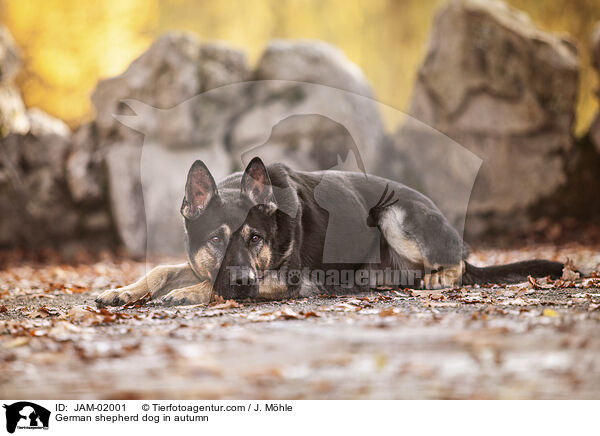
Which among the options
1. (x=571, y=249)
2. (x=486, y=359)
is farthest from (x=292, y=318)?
(x=571, y=249)

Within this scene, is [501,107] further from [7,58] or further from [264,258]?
[7,58]

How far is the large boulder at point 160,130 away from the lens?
448 inches

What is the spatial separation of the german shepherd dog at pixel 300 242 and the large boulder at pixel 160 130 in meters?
6.46

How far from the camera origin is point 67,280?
7441 millimetres

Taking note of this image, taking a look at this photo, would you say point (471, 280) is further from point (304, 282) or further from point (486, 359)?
point (486, 359)

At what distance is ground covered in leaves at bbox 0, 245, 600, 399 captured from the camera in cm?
254

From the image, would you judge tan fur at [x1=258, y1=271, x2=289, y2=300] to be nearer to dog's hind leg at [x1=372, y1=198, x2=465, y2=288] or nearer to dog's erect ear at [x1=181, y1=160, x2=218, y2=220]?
dog's erect ear at [x1=181, y1=160, x2=218, y2=220]

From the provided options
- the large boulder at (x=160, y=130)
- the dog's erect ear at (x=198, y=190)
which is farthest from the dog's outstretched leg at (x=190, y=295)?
the large boulder at (x=160, y=130)

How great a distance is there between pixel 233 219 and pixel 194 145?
25.9ft

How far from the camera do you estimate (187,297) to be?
15.1 feet

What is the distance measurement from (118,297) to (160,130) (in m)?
7.68

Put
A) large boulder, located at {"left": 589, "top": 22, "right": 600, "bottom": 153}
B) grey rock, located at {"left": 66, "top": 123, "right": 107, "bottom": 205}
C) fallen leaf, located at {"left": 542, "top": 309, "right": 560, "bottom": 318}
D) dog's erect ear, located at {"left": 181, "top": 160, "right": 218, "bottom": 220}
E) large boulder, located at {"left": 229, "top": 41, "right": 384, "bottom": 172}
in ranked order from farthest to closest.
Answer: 1. large boulder, located at {"left": 229, "top": 41, "right": 384, "bottom": 172}
2. grey rock, located at {"left": 66, "top": 123, "right": 107, "bottom": 205}
3. large boulder, located at {"left": 589, "top": 22, "right": 600, "bottom": 153}
4. dog's erect ear, located at {"left": 181, "top": 160, "right": 218, "bottom": 220}
5. fallen leaf, located at {"left": 542, "top": 309, "right": 560, "bottom": 318}
